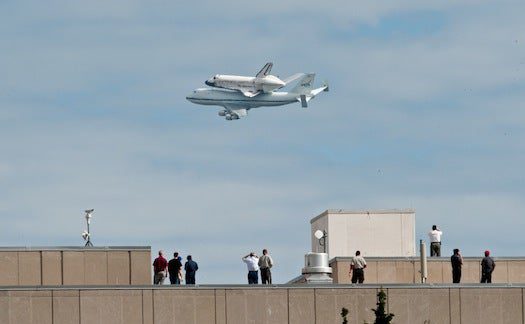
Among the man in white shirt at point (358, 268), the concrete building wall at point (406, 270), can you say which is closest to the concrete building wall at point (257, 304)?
the man in white shirt at point (358, 268)

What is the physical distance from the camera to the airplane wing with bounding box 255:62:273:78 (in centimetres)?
18044

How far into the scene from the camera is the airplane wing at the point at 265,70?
180438 mm

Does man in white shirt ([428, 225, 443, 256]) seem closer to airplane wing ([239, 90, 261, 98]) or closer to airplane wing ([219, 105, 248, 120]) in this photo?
airplane wing ([219, 105, 248, 120])

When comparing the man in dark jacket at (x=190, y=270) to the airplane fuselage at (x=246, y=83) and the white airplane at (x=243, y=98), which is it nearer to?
the white airplane at (x=243, y=98)

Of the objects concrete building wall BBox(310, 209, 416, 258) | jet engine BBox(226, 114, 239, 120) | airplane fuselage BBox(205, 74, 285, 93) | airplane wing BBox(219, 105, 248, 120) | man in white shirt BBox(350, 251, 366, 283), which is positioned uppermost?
airplane fuselage BBox(205, 74, 285, 93)

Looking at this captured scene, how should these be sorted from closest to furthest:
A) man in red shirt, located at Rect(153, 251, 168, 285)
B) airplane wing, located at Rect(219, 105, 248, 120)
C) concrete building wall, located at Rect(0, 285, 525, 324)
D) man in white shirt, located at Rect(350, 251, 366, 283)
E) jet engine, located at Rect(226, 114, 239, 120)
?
concrete building wall, located at Rect(0, 285, 525, 324)
man in red shirt, located at Rect(153, 251, 168, 285)
man in white shirt, located at Rect(350, 251, 366, 283)
jet engine, located at Rect(226, 114, 239, 120)
airplane wing, located at Rect(219, 105, 248, 120)

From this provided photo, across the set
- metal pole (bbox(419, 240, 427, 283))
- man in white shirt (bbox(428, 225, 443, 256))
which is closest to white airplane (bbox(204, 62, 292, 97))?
man in white shirt (bbox(428, 225, 443, 256))

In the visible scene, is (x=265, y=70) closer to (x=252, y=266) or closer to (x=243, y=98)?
(x=243, y=98)

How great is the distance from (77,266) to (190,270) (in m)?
3.18

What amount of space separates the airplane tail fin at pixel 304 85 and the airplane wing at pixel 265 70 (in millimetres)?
4646

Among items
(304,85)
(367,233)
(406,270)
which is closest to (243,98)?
(304,85)

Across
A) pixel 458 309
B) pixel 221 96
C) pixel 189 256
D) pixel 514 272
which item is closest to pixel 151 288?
pixel 189 256

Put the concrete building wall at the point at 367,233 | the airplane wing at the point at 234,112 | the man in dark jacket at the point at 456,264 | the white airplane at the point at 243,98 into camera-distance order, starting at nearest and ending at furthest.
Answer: the man in dark jacket at the point at 456,264
the concrete building wall at the point at 367,233
the airplane wing at the point at 234,112
the white airplane at the point at 243,98

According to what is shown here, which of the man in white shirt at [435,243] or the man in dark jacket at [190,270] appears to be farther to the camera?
the man in white shirt at [435,243]
